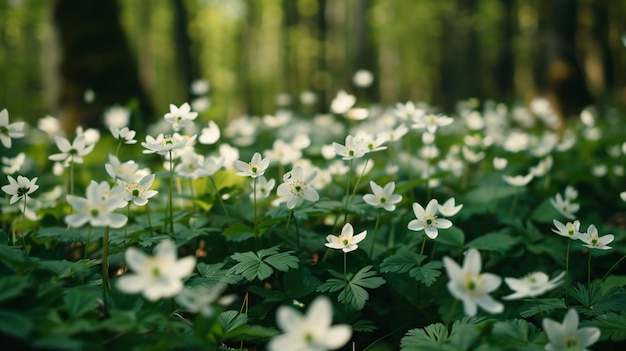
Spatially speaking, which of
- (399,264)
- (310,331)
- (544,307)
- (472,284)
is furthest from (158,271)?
(544,307)

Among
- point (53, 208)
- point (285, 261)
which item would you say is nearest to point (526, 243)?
point (285, 261)

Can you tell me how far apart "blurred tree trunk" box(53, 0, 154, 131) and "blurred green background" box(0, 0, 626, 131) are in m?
0.01

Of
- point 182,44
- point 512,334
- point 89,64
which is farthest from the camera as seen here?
point 182,44

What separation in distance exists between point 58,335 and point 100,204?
0.38 metres

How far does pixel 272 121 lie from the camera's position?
10.9 ft

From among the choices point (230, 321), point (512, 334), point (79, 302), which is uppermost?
point (79, 302)

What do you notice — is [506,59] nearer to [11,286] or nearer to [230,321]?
[230,321]

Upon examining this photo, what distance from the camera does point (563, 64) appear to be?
6.04 m

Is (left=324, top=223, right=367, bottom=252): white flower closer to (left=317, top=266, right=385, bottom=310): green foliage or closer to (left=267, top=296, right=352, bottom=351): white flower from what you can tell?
(left=317, top=266, right=385, bottom=310): green foliage

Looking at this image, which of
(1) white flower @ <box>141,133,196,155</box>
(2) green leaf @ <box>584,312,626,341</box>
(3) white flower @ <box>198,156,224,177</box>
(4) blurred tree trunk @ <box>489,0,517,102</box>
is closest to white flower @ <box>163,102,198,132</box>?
(1) white flower @ <box>141,133,196,155</box>

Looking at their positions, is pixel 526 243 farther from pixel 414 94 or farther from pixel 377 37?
pixel 414 94

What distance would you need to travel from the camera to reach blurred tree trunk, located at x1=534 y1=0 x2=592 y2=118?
5.96m

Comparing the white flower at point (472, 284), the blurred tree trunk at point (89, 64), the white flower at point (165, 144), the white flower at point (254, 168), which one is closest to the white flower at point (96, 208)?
the white flower at point (165, 144)

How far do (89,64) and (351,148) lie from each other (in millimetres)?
5241
